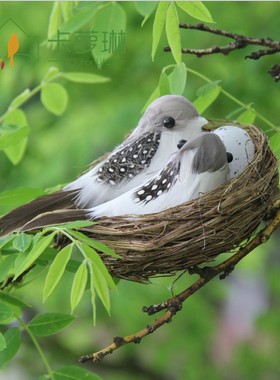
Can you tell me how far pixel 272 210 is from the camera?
272 cm

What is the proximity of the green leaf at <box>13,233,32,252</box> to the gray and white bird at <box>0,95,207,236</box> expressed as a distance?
38 cm

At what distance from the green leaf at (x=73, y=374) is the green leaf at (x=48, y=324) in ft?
0.43

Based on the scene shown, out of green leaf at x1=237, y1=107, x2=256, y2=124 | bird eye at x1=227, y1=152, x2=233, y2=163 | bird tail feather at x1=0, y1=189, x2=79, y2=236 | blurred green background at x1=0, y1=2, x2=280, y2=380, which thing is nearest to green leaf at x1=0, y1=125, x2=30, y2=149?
bird tail feather at x1=0, y1=189, x2=79, y2=236

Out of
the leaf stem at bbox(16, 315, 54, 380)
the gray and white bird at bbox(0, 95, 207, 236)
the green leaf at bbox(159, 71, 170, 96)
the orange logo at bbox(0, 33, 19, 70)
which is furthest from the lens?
the orange logo at bbox(0, 33, 19, 70)

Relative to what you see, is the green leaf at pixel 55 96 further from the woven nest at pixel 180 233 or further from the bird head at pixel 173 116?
the woven nest at pixel 180 233

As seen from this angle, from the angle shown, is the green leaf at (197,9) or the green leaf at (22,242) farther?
the green leaf at (197,9)

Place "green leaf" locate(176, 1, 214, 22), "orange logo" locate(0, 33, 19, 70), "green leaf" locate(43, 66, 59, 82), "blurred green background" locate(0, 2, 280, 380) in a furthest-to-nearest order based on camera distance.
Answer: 1. "blurred green background" locate(0, 2, 280, 380)
2. "orange logo" locate(0, 33, 19, 70)
3. "green leaf" locate(43, 66, 59, 82)
4. "green leaf" locate(176, 1, 214, 22)

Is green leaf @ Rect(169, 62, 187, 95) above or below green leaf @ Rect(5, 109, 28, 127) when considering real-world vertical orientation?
above

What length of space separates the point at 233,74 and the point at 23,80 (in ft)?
4.41

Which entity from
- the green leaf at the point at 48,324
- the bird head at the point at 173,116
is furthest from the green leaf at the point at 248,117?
the green leaf at the point at 48,324

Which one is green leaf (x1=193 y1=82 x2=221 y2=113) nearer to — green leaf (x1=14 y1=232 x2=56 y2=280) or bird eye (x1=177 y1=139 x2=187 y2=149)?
bird eye (x1=177 y1=139 x2=187 y2=149)

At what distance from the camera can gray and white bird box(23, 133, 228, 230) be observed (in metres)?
2.60

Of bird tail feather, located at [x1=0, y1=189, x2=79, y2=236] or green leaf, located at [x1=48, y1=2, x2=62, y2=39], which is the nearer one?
bird tail feather, located at [x1=0, y1=189, x2=79, y2=236]

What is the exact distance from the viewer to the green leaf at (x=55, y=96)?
11.0 ft
